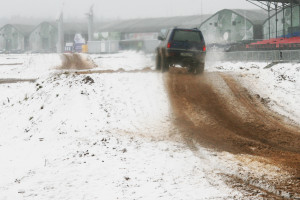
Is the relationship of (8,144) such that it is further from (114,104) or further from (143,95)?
(143,95)

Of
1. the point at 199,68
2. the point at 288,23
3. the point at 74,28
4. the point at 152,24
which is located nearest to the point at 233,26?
the point at 288,23

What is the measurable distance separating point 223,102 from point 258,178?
6.25 meters

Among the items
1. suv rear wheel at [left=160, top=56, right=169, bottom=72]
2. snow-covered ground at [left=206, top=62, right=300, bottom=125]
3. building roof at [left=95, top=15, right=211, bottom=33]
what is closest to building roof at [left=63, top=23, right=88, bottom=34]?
building roof at [left=95, top=15, right=211, bottom=33]

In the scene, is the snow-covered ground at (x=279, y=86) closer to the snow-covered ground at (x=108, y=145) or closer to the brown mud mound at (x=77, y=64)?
the snow-covered ground at (x=108, y=145)

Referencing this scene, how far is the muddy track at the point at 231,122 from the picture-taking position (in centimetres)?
728

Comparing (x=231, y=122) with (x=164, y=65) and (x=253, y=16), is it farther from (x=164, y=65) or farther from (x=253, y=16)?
(x=253, y=16)

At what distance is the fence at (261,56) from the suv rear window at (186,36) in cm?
657

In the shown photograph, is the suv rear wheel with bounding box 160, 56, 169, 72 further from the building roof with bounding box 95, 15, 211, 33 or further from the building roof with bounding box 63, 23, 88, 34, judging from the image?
the building roof with bounding box 63, 23, 88, 34

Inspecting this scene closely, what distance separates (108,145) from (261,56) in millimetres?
16833

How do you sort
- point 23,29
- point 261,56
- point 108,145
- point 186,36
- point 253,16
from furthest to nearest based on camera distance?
1. point 23,29
2. point 253,16
3. point 261,56
4. point 186,36
5. point 108,145

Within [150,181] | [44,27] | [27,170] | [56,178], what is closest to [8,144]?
[27,170]

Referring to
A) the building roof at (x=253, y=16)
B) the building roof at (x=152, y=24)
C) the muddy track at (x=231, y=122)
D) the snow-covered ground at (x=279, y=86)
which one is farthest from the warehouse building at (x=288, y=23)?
the building roof at (x=152, y=24)

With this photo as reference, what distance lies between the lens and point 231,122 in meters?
9.77

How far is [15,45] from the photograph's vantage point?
88.2 meters
